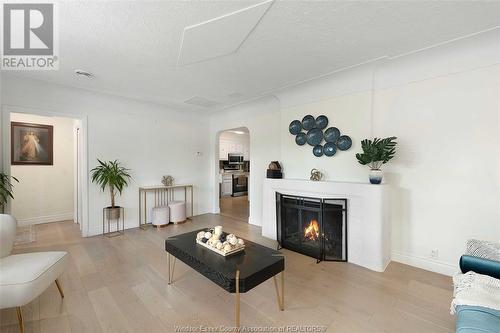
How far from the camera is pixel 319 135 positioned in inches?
134

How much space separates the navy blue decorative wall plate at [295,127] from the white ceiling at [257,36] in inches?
27.3

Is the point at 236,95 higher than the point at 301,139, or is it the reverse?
the point at 236,95

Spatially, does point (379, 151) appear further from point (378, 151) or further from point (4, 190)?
point (4, 190)

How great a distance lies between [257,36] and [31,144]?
198 inches

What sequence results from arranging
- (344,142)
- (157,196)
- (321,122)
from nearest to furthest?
(344,142) < (321,122) < (157,196)

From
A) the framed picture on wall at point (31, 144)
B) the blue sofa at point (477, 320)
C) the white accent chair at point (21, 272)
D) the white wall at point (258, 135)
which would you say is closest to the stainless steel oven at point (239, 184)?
the white wall at point (258, 135)

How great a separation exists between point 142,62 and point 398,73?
3266 mm

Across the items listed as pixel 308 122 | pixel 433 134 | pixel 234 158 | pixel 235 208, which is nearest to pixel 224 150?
pixel 234 158

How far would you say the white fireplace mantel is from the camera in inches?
104

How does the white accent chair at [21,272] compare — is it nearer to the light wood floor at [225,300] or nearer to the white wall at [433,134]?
the light wood floor at [225,300]

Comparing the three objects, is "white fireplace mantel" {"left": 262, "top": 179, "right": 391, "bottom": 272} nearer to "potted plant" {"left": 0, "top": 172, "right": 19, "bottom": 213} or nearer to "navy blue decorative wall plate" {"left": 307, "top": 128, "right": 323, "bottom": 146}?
"navy blue decorative wall plate" {"left": 307, "top": 128, "right": 323, "bottom": 146}

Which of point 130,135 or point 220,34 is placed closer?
point 220,34

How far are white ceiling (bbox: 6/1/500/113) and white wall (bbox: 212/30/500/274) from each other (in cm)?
41

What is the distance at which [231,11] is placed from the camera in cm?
→ 182
